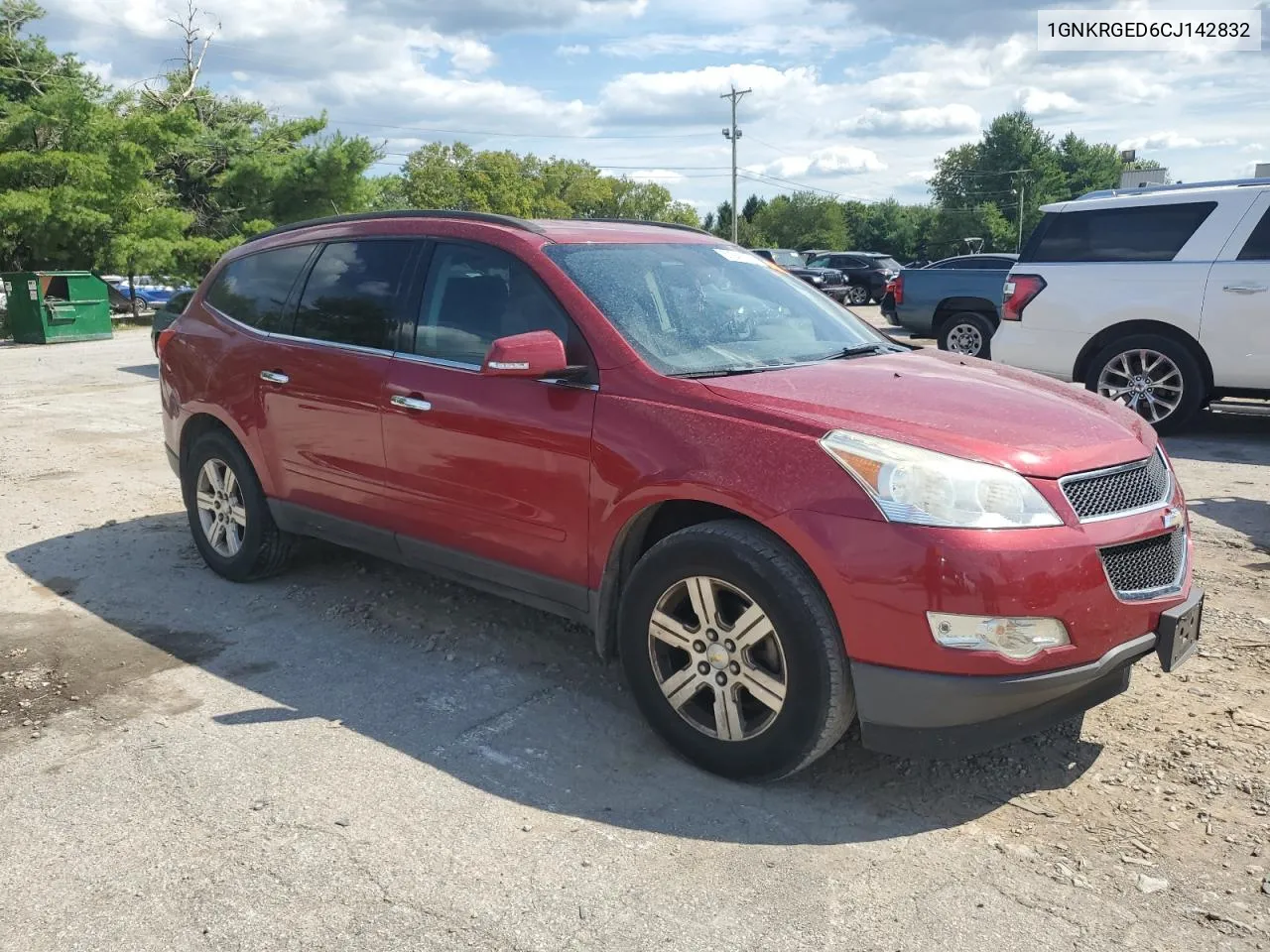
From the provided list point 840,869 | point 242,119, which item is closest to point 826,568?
point 840,869

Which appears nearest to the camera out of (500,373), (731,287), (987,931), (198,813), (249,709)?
(987,931)

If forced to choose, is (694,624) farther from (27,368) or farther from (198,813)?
(27,368)

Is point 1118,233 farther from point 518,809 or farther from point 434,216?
point 518,809

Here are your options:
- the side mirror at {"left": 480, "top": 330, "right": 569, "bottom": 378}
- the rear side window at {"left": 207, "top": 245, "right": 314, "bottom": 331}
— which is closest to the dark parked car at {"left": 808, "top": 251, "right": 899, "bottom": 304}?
the rear side window at {"left": 207, "top": 245, "right": 314, "bottom": 331}

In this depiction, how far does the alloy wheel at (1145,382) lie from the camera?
8.48 m

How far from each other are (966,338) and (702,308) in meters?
11.4

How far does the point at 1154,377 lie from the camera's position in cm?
858

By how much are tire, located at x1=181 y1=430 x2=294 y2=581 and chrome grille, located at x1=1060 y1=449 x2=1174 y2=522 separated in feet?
12.3

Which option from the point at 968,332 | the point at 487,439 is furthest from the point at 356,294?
the point at 968,332

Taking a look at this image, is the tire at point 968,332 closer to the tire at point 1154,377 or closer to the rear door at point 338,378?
the tire at point 1154,377

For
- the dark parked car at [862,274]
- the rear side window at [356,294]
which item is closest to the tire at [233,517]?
the rear side window at [356,294]

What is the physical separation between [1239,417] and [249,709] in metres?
9.08

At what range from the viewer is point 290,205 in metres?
31.4

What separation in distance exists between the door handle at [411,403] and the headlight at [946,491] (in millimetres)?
1845
